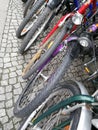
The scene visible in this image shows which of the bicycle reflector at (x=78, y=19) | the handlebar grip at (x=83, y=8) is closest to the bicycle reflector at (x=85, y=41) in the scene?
the bicycle reflector at (x=78, y=19)

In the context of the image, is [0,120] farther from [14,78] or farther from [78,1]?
[78,1]

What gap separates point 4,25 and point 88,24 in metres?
2.43

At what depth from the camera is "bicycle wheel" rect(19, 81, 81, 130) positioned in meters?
2.51

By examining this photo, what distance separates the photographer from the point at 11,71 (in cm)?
408

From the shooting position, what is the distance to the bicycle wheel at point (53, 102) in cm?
251

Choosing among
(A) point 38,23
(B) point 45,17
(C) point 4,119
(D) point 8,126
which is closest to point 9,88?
(C) point 4,119

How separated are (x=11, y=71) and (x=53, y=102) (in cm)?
141

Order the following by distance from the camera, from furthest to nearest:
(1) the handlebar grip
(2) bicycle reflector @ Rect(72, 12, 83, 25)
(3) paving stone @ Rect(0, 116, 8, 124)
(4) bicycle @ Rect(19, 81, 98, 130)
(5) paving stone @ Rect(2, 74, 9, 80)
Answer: (5) paving stone @ Rect(2, 74, 9, 80) → (3) paving stone @ Rect(0, 116, 8, 124) → (1) the handlebar grip → (2) bicycle reflector @ Rect(72, 12, 83, 25) → (4) bicycle @ Rect(19, 81, 98, 130)

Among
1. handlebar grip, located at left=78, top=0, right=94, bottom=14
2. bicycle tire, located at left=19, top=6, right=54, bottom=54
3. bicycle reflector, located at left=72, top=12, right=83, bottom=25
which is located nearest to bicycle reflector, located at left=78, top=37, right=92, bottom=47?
bicycle reflector, located at left=72, top=12, right=83, bottom=25

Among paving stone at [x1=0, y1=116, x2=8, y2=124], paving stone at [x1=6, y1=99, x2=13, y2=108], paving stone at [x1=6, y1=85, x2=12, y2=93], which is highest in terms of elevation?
paving stone at [x1=6, y1=85, x2=12, y2=93]

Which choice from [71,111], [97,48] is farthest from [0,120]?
[97,48]

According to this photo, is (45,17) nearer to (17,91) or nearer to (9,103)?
(17,91)

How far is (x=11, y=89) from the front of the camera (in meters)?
3.76

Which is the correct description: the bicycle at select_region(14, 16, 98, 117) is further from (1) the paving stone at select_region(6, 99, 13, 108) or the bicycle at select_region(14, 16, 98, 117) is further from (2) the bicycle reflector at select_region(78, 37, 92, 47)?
(1) the paving stone at select_region(6, 99, 13, 108)
